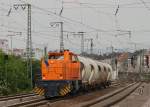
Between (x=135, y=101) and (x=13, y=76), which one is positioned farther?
(x=13, y=76)

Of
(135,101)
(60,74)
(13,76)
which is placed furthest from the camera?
(13,76)

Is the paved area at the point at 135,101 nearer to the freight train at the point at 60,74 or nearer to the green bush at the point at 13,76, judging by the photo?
→ the freight train at the point at 60,74

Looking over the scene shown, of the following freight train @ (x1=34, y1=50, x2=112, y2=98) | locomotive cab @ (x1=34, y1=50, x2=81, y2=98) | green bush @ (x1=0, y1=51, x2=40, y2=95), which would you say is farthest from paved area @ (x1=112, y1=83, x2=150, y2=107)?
green bush @ (x1=0, y1=51, x2=40, y2=95)

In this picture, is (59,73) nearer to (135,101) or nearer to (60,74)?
(60,74)

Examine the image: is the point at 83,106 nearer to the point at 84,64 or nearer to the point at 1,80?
the point at 84,64

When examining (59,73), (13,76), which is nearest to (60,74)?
(59,73)

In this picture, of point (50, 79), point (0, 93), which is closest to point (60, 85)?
point (50, 79)

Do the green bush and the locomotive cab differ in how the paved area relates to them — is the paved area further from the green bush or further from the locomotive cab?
the green bush

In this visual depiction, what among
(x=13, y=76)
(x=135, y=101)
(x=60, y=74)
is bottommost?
(x=135, y=101)

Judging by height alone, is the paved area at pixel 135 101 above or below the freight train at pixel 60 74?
below

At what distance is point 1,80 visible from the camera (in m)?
49.9

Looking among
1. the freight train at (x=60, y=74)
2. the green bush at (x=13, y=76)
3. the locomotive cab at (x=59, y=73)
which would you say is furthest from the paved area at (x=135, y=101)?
the green bush at (x=13, y=76)

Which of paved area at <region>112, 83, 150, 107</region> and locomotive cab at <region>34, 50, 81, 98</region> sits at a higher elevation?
locomotive cab at <region>34, 50, 81, 98</region>

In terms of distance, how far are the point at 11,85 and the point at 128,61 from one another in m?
130
